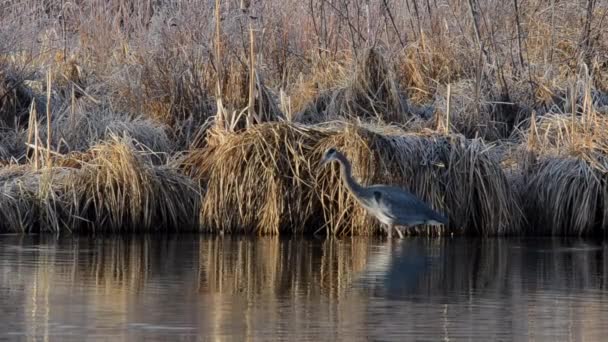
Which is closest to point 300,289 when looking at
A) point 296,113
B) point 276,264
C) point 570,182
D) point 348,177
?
point 276,264

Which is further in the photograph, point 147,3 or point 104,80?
point 147,3

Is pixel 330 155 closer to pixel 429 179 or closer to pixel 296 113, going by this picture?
pixel 429 179

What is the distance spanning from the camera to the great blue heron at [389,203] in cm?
1255

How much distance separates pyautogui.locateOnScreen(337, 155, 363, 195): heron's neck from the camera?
12852 millimetres

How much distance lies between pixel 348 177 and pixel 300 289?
362 centimetres

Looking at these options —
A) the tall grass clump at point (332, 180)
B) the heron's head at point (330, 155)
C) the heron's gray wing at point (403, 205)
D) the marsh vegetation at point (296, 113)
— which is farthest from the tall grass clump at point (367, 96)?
the heron's gray wing at point (403, 205)

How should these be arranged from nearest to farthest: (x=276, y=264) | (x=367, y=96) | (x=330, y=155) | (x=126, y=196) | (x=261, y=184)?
(x=276, y=264), (x=330, y=155), (x=126, y=196), (x=261, y=184), (x=367, y=96)

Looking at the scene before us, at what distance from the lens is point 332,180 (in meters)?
13.5

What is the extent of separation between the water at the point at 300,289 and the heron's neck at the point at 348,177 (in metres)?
0.49

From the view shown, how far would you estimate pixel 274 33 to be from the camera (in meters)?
17.3

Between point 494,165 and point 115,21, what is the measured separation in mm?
6282

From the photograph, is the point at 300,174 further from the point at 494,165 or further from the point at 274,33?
the point at 274,33

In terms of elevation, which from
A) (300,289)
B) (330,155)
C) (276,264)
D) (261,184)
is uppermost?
(330,155)

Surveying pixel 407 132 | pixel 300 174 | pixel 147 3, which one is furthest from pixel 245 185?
pixel 147 3
